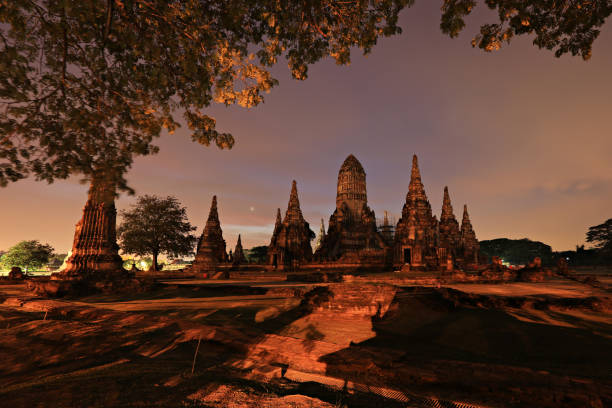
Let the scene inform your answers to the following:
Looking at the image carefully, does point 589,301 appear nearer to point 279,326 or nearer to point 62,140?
point 279,326

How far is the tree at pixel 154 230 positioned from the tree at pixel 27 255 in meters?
17.8

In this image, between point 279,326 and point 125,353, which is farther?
point 279,326

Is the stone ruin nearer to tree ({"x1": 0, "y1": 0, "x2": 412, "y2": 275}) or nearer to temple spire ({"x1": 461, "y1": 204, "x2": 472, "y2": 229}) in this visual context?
tree ({"x1": 0, "y1": 0, "x2": 412, "y2": 275})

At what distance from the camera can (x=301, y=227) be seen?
39.8m

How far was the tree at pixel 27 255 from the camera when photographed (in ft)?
128

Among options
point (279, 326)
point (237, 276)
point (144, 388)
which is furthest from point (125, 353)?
point (237, 276)

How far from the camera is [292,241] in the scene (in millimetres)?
38312

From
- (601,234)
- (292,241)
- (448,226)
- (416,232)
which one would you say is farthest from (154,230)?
(601,234)

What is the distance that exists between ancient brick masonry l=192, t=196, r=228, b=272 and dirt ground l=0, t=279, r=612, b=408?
2375 centimetres

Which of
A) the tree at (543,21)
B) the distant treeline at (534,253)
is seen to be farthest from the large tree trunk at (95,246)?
the distant treeline at (534,253)

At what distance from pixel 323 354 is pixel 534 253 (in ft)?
288

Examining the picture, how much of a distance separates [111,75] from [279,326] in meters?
7.03

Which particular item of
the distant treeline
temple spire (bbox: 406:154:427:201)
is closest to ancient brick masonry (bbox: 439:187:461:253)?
temple spire (bbox: 406:154:427:201)

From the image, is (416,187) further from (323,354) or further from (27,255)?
(27,255)
